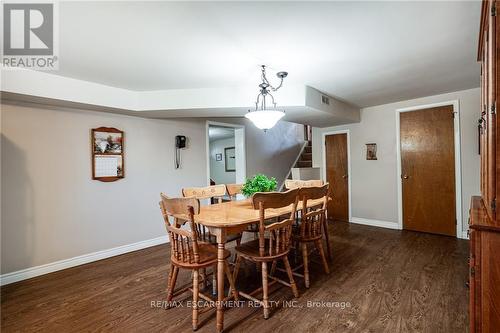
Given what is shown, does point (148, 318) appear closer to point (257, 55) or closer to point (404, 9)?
point (257, 55)

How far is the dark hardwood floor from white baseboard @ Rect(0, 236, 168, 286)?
0.30 ft

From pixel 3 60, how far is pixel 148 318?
2593 mm

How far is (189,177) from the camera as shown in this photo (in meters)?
4.16

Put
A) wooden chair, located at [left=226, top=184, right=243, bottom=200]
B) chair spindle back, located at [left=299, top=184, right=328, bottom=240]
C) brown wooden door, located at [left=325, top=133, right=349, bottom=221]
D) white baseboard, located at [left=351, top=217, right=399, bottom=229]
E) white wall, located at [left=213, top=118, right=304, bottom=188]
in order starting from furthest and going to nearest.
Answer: white wall, located at [left=213, top=118, right=304, bottom=188]
brown wooden door, located at [left=325, top=133, right=349, bottom=221]
white baseboard, located at [left=351, top=217, right=399, bottom=229]
wooden chair, located at [left=226, top=184, right=243, bottom=200]
chair spindle back, located at [left=299, top=184, right=328, bottom=240]

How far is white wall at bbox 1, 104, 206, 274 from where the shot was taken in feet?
8.65

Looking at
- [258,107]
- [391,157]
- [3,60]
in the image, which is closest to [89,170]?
[3,60]

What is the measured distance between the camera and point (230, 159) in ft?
25.8

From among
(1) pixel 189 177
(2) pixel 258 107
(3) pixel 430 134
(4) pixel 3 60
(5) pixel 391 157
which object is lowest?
(1) pixel 189 177

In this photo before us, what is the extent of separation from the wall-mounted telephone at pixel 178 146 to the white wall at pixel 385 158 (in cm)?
291

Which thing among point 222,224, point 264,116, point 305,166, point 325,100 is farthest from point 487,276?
point 305,166

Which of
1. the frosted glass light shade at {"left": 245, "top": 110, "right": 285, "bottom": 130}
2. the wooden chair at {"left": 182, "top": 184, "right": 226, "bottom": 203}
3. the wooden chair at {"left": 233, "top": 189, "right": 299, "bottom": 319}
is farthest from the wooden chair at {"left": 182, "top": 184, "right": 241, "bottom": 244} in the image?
the frosted glass light shade at {"left": 245, "top": 110, "right": 285, "bottom": 130}

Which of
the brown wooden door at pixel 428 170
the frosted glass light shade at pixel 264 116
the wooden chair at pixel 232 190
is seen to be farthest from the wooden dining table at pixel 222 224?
the brown wooden door at pixel 428 170

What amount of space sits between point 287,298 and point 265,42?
7.13 feet

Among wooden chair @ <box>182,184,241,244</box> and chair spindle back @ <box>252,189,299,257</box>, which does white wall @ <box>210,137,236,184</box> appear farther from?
chair spindle back @ <box>252,189,299,257</box>
